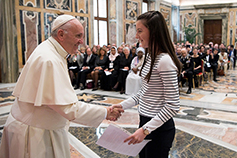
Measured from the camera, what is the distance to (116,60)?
8.18 m

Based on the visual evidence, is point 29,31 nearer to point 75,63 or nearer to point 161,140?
point 75,63

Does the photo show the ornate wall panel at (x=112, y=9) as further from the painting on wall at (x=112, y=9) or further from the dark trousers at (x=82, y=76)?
the dark trousers at (x=82, y=76)

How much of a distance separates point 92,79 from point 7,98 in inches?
113

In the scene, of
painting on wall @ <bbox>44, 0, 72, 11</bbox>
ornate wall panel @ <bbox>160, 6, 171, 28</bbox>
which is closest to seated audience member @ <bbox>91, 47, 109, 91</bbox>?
painting on wall @ <bbox>44, 0, 72, 11</bbox>

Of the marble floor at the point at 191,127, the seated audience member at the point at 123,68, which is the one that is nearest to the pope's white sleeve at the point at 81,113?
the marble floor at the point at 191,127

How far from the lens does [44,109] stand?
4.95ft

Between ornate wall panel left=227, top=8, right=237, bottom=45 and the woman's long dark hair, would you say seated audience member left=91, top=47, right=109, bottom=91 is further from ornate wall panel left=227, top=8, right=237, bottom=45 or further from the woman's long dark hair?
ornate wall panel left=227, top=8, right=237, bottom=45

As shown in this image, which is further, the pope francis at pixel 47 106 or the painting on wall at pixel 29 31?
the painting on wall at pixel 29 31

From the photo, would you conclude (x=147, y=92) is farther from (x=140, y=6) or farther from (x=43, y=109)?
(x=140, y=6)

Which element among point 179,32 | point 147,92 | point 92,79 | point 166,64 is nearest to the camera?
point 166,64

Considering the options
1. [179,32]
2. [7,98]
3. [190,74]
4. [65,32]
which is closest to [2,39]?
[7,98]

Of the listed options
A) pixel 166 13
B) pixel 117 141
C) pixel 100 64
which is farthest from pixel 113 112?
pixel 166 13

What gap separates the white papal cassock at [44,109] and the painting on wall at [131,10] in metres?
13.2

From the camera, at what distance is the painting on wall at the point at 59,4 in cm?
1008
